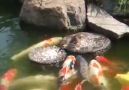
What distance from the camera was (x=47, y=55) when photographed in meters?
7.84

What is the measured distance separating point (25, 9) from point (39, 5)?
42cm

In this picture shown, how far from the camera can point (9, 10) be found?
10.4 m

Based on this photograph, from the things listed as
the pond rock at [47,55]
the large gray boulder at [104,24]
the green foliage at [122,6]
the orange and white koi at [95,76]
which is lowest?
the orange and white koi at [95,76]

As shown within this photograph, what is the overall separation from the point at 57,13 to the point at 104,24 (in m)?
1.16

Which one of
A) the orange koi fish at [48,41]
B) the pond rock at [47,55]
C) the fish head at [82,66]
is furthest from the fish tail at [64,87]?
the orange koi fish at [48,41]

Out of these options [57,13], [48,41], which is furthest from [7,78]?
[57,13]

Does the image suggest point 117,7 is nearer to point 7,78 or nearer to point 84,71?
point 84,71

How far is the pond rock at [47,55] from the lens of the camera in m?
7.69

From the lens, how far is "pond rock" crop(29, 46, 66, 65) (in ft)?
25.2

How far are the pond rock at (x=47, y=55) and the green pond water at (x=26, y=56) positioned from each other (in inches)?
5.8

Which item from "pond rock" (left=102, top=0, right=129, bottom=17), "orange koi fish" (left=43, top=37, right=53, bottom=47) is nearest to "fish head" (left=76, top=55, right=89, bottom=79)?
"orange koi fish" (left=43, top=37, right=53, bottom=47)

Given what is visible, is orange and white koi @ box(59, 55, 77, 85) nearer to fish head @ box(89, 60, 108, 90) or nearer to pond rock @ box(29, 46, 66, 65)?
pond rock @ box(29, 46, 66, 65)

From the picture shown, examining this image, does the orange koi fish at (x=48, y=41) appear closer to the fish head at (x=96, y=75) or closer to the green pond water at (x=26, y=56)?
the green pond water at (x=26, y=56)

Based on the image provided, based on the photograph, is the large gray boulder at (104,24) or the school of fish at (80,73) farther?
the large gray boulder at (104,24)
